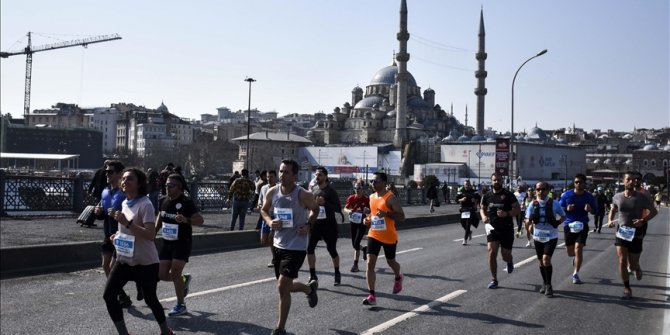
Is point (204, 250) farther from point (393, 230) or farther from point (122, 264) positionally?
point (122, 264)

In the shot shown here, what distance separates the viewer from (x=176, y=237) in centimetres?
761

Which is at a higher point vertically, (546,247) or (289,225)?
(289,225)

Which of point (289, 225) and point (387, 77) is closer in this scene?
point (289, 225)

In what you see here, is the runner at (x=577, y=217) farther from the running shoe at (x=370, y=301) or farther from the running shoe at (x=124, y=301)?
the running shoe at (x=124, y=301)

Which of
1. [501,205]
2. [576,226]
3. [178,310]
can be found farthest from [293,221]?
[576,226]

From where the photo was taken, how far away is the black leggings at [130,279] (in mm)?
5918

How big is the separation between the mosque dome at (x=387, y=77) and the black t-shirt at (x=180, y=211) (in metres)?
143

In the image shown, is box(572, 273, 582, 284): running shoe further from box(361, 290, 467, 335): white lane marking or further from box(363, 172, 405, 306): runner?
box(363, 172, 405, 306): runner

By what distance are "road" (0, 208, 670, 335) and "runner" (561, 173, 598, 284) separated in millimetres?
460

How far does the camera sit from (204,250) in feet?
47.6

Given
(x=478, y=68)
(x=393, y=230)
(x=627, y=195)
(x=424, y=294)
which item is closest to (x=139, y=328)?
(x=393, y=230)

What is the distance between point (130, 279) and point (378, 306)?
3.39 m

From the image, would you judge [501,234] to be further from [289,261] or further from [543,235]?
[289,261]

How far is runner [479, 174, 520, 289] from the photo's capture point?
401 inches
